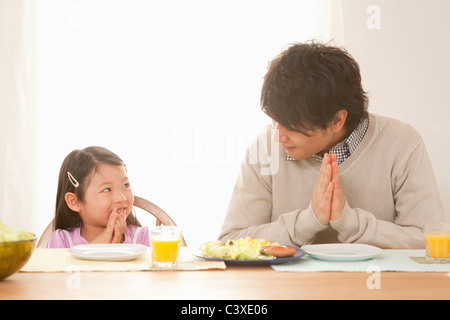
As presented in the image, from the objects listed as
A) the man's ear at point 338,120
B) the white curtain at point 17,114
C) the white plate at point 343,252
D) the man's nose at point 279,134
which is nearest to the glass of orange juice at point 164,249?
the white plate at point 343,252

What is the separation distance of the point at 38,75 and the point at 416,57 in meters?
1.68

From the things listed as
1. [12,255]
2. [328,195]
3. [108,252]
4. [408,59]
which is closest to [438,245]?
[328,195]

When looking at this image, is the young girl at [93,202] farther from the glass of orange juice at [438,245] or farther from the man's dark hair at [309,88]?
the glass of orange juice at [438,245]

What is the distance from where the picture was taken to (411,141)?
1.90 metres

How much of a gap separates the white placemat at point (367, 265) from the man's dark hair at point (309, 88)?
0.46m

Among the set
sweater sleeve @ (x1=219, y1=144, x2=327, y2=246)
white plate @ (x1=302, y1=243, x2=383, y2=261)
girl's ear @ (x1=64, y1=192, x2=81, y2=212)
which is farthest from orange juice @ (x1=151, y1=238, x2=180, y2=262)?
girl's ear @ (x1=64, y1=192, x2=81, y2=212)

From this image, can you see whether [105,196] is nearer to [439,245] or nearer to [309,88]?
[309,88]

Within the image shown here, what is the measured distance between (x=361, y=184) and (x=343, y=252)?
48 cm

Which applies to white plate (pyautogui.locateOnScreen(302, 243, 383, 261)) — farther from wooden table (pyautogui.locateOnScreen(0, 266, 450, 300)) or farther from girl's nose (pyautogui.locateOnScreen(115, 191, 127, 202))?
girl's nose (pyautogui.locateOnScreen(115, 191, 127, 202))

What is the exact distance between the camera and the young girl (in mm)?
2006

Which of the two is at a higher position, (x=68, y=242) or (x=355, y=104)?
(x=355, y=104)

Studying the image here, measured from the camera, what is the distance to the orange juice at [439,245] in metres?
1.38
